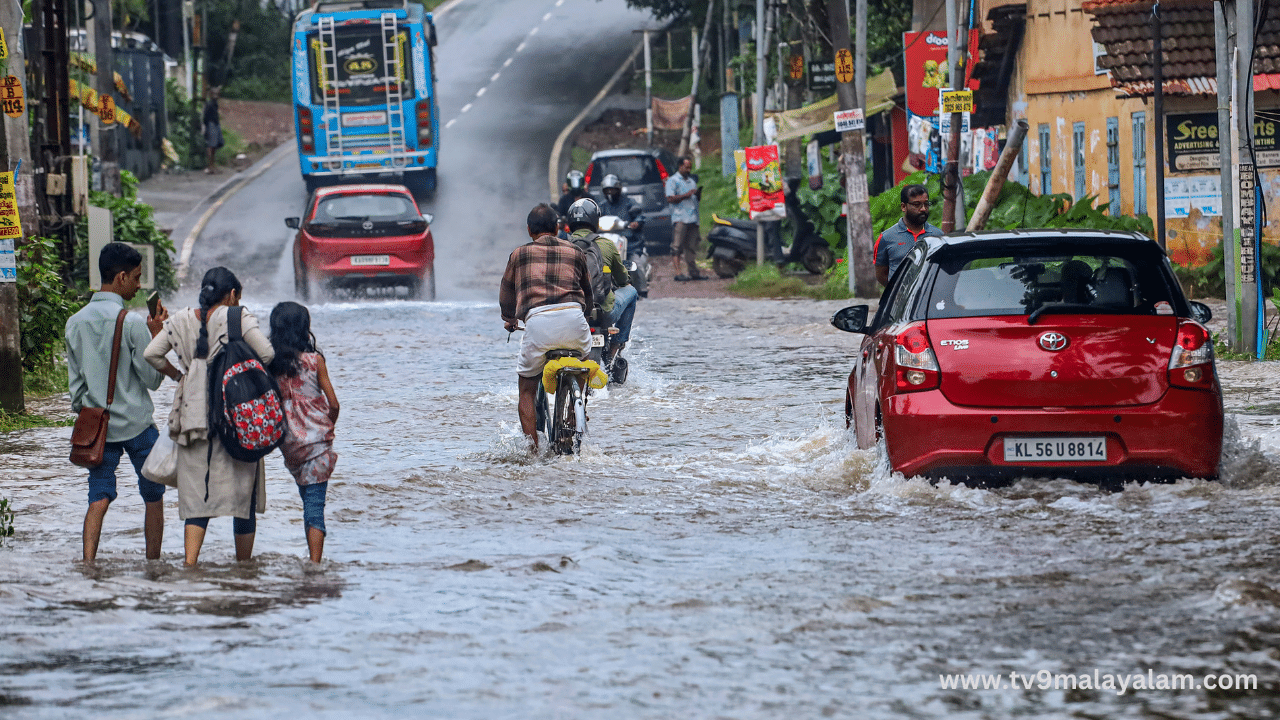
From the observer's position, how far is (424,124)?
34.5 meters

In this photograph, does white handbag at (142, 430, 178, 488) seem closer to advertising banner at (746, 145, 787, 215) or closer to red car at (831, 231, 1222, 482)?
red car at (831, 231, 1222, 482)

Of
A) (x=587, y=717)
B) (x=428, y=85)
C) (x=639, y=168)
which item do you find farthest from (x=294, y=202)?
(x=587, y=717)

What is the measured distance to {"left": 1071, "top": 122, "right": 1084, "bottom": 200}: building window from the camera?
25.6 meters

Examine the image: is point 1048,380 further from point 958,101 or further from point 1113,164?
point 1113,164

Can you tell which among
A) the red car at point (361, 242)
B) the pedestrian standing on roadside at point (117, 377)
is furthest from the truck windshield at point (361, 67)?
the pedestrian standing on roadside at point (117, 377)

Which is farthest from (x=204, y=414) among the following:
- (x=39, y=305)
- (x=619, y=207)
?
(x=619, y=207)

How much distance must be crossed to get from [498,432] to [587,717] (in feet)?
23.8

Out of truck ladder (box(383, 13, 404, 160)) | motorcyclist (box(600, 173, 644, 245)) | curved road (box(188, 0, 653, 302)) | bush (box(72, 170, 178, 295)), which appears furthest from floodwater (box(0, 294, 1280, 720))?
truck ladder (box(383, 13, 404, 160))

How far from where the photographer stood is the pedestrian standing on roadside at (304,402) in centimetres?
739

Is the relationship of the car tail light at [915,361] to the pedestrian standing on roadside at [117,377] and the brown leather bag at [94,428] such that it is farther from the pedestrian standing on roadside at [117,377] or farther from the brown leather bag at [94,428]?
the brown leather bag at [94,428]

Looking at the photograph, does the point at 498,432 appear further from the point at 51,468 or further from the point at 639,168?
the point at 639,168

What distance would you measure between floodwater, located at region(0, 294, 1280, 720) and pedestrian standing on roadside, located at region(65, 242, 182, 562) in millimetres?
249

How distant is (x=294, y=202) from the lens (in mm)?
37719

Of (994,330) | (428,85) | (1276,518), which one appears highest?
(428,85)
